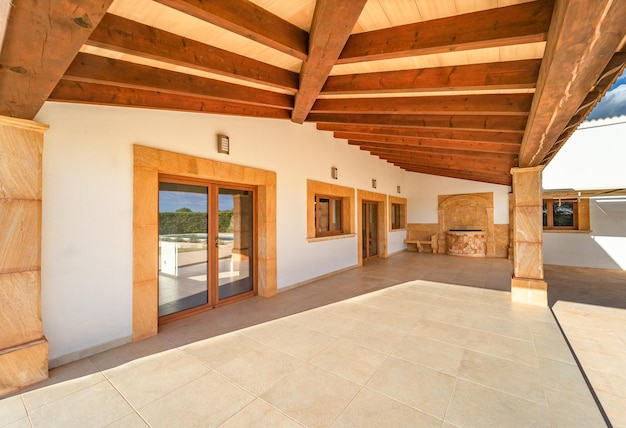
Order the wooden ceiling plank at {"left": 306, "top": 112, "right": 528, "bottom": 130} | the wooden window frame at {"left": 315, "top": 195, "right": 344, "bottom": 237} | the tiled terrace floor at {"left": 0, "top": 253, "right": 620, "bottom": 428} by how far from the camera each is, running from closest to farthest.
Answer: the tiled terrace floor at {"left": 0, "top": 253, "right": 620, "bottom": 428}
the wooden ceiling plank at {"left": 306, "top": 112, "right": 528, "bottom": 130}
the wooden window frame at {"left": 315, "top": 195, "right": 344, "bottom": 237}

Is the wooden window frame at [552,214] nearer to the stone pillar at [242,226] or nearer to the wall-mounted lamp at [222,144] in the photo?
the stone pillar at [242,226]

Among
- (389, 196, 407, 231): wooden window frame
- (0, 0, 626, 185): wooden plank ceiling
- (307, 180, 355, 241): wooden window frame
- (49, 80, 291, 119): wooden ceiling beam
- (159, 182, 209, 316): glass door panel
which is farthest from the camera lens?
(389, 196, 407, 231): wooden window frame

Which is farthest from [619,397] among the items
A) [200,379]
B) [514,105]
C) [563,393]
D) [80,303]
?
[80,303]

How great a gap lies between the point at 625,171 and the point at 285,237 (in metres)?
9.24

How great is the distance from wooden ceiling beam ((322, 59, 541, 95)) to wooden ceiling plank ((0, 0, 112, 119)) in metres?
2.34

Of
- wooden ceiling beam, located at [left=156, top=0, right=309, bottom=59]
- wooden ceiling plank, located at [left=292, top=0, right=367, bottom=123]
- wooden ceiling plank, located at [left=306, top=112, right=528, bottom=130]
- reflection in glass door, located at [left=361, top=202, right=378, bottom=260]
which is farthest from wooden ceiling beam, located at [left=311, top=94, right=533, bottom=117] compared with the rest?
reflection in glass door, located at [left=361, top=202, right=378, bottom=260]

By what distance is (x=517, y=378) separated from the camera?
220 cm

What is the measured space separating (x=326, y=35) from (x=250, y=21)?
21.4 inches

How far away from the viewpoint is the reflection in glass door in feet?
26.4

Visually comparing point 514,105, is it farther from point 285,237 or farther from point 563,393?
point 285,237

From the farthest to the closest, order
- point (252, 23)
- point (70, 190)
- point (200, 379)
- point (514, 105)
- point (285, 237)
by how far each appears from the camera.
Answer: point (285, 237) → point (514, 105) → point (70, 190) → point (200, 379) → point (252, 23)

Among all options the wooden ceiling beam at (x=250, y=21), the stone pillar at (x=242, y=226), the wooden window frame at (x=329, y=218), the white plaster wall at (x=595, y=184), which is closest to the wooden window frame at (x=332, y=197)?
the wooden window frame at (x=329, y=218)

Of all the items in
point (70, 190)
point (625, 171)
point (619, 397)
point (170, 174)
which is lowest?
point (619, 397)

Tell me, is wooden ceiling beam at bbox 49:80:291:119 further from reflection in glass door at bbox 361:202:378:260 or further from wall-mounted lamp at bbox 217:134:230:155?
reflection in glass door at bbox 361:202:378:260
